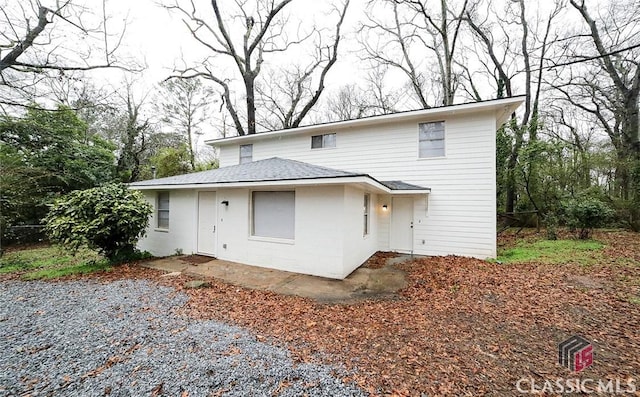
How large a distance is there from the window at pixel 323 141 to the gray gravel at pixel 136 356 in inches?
295

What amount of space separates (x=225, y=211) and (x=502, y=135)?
13.7 meters

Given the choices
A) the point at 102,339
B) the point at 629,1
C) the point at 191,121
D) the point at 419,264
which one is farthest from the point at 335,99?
the point at 102,339

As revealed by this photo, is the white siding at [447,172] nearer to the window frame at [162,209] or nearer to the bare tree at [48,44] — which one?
the window frame at [162,209]

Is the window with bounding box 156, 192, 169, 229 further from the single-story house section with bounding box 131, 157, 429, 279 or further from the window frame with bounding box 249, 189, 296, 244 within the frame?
the window frame with bounding box 249, 189, 296, 244

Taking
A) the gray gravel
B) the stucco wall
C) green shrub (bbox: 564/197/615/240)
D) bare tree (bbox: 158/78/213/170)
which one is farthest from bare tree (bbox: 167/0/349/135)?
green shrub (bbox: 564/197/615/240)

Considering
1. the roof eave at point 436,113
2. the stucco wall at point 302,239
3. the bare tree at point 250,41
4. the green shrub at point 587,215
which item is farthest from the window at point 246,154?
the green shrub at point 587,215

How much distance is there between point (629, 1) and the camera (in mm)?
9141

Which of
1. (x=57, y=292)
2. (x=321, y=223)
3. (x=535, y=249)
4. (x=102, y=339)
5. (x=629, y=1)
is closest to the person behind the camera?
(x=102, y=339)

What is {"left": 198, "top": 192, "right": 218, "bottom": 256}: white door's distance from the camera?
7.52 metres

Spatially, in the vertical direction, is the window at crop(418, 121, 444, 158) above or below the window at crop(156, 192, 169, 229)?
above

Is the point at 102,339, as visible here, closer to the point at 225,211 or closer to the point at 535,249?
the point at 225,211

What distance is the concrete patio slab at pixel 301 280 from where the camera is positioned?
4.81 metres

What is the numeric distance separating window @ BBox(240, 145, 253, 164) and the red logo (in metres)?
11.1

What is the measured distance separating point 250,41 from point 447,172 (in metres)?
15.0
